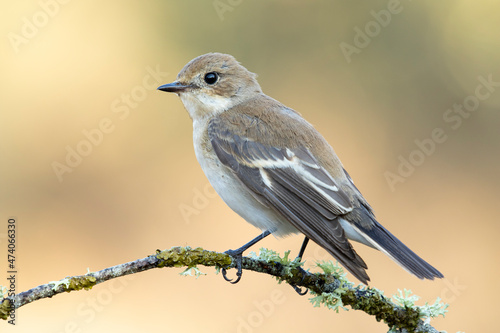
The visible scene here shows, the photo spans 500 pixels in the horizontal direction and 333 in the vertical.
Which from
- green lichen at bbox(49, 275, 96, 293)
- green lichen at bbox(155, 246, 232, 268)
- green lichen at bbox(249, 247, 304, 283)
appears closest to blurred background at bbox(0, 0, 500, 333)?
green lichen at bbox(249, 247, 304, 283)

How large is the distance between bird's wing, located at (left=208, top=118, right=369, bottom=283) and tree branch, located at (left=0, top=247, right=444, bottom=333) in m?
0.28

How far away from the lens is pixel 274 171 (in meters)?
3.88

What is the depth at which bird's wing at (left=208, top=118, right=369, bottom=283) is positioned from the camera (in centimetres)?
351

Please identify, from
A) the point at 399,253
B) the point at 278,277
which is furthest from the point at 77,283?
the point at 399,253

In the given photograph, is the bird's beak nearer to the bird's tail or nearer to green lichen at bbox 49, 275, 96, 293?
the bird's tail

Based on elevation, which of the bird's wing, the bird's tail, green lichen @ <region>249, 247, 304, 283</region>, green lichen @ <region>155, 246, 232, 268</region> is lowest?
the bird's tail

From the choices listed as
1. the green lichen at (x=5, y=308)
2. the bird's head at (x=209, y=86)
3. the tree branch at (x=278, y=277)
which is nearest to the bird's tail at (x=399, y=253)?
the tree branch at (x=278, y=277)

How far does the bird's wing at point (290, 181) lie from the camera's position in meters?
3.51

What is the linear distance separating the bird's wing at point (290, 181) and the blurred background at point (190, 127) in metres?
2.25

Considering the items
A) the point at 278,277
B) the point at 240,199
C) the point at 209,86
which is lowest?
the point at 278,277

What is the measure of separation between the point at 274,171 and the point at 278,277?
34.9 inches

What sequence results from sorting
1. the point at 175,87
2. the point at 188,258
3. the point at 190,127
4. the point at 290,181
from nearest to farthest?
1. the point at 188,258
2. the point at 290,181
3. the point at 175,87
4. the point at 190,127

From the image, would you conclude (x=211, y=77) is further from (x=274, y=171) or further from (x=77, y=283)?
(x=77, y=283)

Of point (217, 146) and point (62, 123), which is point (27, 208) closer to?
point (62, 123)
